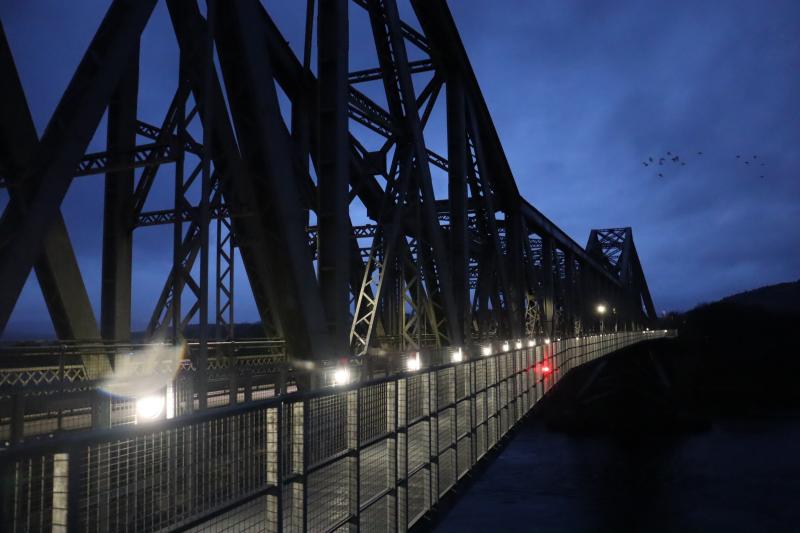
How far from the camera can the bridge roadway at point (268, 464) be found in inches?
136

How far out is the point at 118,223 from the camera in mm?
17344

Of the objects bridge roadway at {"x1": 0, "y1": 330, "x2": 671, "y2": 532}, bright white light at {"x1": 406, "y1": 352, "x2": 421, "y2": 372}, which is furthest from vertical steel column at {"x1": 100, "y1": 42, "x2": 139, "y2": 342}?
bridge roadway at {"x1": 0, "y1": 330, "x2": 671, "y2": 532}

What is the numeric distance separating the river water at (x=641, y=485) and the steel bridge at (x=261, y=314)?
12619 millimetres

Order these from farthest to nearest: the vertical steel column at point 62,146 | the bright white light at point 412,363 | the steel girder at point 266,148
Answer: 1. the bright white light at point 412,363
2. the steel girder at point 266,148
3. the vertical steel column at point 62,146

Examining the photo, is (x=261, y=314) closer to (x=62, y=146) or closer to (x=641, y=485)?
(x=62, y=146)

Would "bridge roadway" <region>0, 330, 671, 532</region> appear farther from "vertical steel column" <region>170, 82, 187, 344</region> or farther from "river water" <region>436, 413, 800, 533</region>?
"river water" <region>436, 413, 800, 533</region>

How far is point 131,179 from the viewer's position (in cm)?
1781

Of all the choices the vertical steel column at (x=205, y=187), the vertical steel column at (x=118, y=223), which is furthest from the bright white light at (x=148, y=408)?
the vertical steel column at (x=118, y=223)

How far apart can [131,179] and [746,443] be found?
49.2 m

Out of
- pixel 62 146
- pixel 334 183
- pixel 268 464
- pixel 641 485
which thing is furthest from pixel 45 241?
pixel 641 485

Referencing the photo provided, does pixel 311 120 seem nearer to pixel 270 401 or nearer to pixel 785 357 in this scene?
pixel 270 401

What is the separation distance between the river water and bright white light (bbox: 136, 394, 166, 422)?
2072 cm

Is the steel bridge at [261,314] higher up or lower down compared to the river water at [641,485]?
higher up

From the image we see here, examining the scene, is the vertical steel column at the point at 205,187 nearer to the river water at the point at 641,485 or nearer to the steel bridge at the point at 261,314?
the steel bridge at the point at 261,314
